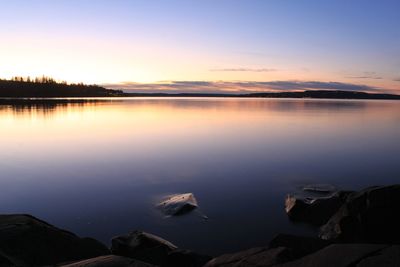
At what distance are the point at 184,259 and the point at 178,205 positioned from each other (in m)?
4.02

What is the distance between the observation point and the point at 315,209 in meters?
10.2

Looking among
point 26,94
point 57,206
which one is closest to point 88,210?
point 57,206

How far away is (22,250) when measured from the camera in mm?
6438

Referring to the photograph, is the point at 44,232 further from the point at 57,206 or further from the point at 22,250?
the point at 57,206

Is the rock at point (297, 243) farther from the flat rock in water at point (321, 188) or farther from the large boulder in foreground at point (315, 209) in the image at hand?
the flat rock in water at point (321, 188)

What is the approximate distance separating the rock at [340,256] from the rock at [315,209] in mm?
5368

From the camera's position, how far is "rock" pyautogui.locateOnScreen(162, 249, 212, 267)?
6.78 m

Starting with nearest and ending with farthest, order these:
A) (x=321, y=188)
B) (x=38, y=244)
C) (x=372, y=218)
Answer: (x=38, y=244)
(x=372, y=218)
(x=321, y=188)

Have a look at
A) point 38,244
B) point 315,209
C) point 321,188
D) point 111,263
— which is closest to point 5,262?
point 38,244

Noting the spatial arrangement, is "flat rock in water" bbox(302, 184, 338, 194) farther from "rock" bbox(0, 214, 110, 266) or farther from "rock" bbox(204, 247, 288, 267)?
"rock" bbox(0, 214, 110, 266)

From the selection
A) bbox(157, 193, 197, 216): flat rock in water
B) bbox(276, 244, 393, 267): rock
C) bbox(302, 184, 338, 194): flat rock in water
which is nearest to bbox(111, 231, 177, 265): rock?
bbox(157, 193, 197, 216): flat rock in water

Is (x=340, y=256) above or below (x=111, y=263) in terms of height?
above

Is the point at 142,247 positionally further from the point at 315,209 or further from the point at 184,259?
the point at 315,209

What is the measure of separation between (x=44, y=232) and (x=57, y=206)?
4613 millimetres
